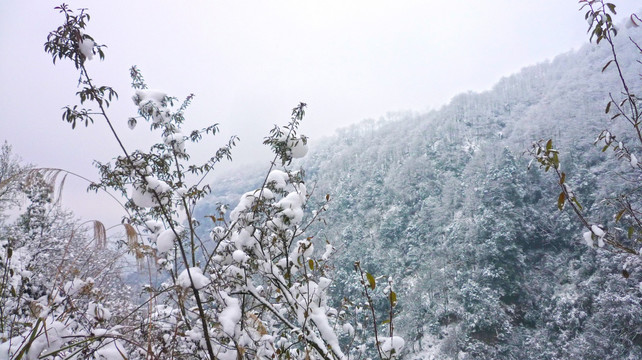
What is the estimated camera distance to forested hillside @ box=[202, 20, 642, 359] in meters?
21.5

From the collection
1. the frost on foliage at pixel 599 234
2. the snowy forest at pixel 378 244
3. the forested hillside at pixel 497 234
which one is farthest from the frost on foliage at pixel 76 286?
the forested hillside at pixel 497 234

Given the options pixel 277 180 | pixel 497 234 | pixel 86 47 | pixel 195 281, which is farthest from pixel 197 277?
pixel 497 234

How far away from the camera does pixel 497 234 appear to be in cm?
2933

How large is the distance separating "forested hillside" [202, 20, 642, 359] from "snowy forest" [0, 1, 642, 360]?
7.0 inches

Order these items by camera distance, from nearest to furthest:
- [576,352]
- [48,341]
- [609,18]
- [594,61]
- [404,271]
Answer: [48,341] → [609,18] → [576,352] → [404,271] → [594,61]

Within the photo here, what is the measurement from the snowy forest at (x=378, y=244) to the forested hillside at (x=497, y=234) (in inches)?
7.0

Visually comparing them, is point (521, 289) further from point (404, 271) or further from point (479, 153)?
point (479, 153)

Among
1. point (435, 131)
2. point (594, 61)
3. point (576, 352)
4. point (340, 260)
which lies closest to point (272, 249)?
point (576, 352)

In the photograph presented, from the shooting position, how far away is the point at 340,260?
36.2 meters

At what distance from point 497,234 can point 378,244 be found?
14470mm

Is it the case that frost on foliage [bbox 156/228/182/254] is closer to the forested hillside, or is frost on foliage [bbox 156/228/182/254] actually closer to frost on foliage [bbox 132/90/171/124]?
frost on foliage [bbox 132/90/171/124]

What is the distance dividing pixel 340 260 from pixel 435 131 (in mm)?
35892

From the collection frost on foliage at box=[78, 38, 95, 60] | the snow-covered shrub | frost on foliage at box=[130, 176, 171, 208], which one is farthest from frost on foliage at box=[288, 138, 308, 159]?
frost on foliage at box=[78, 38, 95, 60]

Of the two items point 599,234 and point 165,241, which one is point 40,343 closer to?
point 165,241
